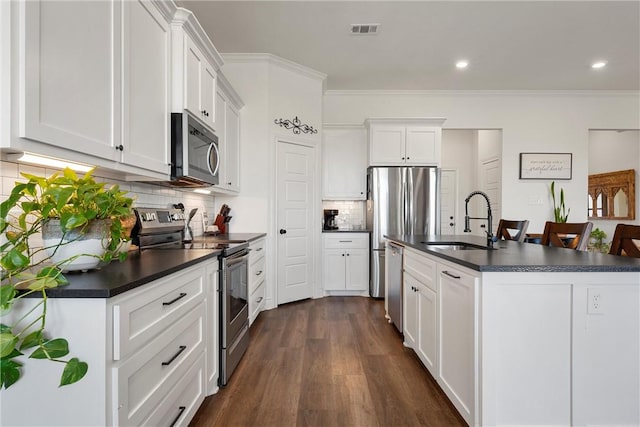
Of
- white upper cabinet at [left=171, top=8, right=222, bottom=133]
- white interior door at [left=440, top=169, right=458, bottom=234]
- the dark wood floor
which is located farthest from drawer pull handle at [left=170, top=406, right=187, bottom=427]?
white interior door at [left=440, top=169, right=458, bottom=234]

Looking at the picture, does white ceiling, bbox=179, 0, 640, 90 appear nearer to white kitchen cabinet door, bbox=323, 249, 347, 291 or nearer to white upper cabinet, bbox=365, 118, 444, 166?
white upper cabinet, bbox=365, 118, 444, 166

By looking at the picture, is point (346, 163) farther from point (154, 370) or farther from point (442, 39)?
point (154, 370)

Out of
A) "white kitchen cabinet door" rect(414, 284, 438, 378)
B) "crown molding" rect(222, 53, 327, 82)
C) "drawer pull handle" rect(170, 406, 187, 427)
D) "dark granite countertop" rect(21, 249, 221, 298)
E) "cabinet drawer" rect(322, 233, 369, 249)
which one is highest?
"crown molding" rect(222, 53, 327, 82)

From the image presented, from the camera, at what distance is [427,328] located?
218 cm

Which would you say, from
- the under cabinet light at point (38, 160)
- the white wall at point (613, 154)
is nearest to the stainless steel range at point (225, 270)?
the under cabinet light at point (38, 160)

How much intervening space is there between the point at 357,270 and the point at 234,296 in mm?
2554

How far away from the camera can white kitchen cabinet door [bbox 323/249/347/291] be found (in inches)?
178

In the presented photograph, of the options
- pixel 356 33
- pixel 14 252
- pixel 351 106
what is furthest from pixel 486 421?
pixel 351 106

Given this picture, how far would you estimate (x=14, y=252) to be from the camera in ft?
3.02

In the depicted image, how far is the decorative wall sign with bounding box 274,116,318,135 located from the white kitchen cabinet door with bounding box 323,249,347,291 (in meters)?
1.62

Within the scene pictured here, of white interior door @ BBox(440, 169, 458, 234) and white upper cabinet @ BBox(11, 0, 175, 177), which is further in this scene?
white interior door @ BBox(440, 169, 458, 234)

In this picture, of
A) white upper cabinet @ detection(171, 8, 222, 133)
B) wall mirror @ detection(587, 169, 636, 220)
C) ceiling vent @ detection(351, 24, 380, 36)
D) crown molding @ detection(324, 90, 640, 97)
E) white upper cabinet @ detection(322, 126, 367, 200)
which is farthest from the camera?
wall mirror @ detection(587, 169, 636, 220)

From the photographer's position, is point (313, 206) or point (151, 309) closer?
point (151, 309)

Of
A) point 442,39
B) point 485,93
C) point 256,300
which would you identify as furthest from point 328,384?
point 485,93
